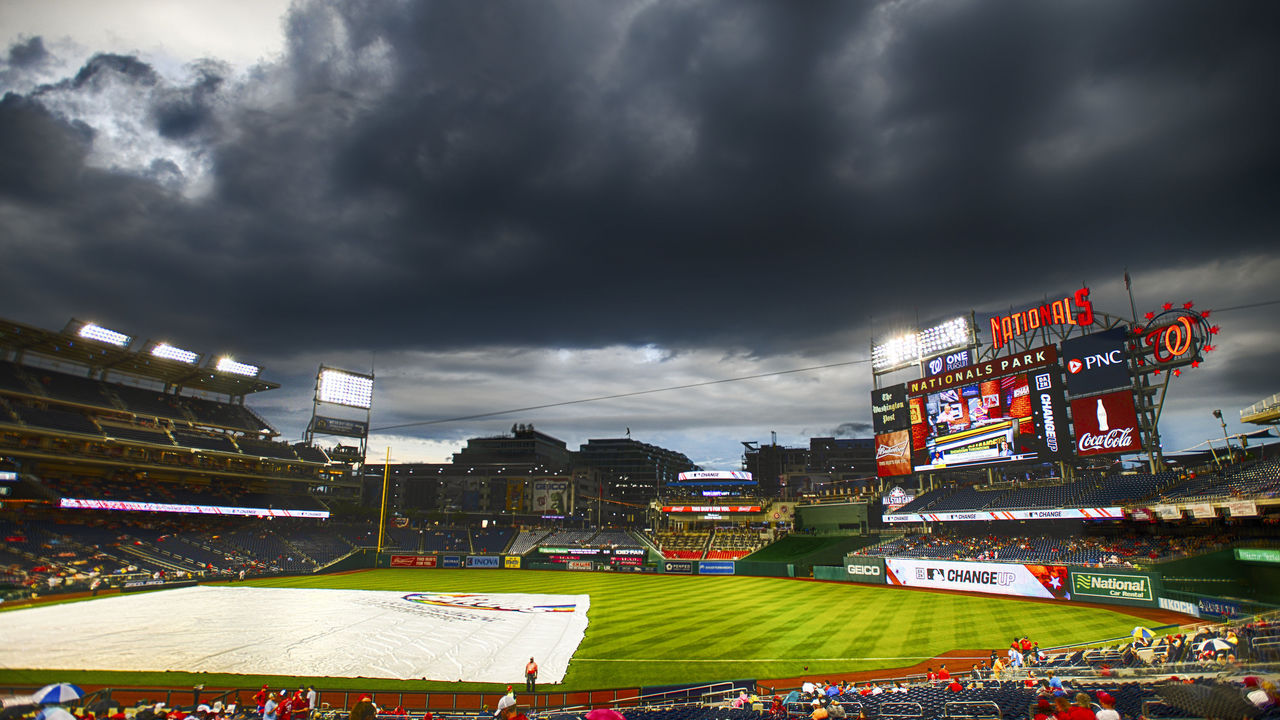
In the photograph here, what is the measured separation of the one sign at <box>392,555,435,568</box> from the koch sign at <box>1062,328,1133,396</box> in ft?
207

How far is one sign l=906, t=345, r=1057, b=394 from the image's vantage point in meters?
45.5

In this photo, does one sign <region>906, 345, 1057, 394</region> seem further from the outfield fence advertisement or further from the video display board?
the outfield fence advertisement

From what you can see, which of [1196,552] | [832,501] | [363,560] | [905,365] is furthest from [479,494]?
[1196,552]

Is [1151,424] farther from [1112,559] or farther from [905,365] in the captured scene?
[905,365]

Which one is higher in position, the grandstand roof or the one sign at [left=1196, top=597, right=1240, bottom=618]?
the grandstand roof

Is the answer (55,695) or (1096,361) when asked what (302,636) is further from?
(1096,361)

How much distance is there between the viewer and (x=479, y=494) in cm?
11944

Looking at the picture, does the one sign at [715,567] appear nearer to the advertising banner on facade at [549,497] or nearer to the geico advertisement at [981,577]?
the geico advertisement at [981,577]

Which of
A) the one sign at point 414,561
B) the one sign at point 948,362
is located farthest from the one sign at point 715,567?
the one sign at point 414,561

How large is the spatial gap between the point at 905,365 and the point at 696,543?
35.1m

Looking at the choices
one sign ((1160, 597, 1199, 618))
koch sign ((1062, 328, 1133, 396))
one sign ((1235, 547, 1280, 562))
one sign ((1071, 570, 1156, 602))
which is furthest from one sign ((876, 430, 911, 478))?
one sign ((1235, 547, 1280, 562))

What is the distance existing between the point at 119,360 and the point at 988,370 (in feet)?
261

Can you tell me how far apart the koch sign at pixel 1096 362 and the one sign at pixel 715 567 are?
35890mm

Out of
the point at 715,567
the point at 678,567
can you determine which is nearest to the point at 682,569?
the point at 678,567
